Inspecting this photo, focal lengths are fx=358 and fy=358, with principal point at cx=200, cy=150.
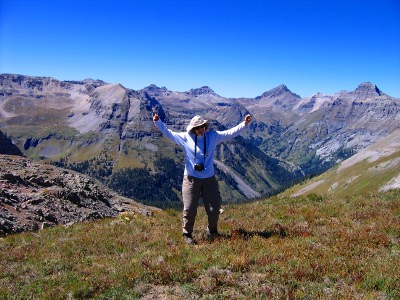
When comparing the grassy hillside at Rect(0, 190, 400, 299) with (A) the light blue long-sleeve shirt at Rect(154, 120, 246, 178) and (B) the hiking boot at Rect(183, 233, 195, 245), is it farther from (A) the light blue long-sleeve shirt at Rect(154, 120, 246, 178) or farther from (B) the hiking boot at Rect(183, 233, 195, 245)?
(A) the light blue long-sleeve shirt at Rect(154, 120, 246, 178)

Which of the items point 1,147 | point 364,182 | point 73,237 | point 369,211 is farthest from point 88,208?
point 364,182

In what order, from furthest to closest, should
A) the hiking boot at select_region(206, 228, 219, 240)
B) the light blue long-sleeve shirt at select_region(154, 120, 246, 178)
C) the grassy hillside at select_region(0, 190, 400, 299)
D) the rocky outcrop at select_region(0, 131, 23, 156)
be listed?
the rocky outcrop at select_region(0, 131, 23, 156)
the hiking boot at select_region(206, 228, 219, 240)
the light blue long-sleeve shirt at select_region(154, 120, 246, 178)
the grassy hillside at select_region(0, 190, 400, 299)

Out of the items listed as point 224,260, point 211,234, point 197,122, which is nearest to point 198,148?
point 197,122

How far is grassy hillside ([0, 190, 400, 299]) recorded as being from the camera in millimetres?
8547

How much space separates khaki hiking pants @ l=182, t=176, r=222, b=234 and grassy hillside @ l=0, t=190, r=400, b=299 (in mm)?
934

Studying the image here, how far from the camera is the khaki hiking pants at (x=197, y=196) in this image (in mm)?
12852

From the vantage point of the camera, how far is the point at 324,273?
9156 mm

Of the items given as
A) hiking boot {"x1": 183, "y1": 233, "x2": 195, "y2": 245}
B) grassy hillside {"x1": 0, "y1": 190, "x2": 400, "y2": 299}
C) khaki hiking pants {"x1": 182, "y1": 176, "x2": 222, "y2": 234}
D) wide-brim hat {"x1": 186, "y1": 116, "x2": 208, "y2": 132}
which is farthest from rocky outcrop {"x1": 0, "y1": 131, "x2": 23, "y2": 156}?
wide-brim hat {"x1": 186, "y1": 116, "x2": 208, "y2": 132}

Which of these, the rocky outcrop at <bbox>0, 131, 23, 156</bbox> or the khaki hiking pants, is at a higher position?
the rocky outcrop at <bbox>0, 131, 23, 156</bbox>

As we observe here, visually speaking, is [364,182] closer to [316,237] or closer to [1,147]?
[1,147]

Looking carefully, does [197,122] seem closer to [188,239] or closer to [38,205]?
[188,239]

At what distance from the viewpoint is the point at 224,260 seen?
33.2ft

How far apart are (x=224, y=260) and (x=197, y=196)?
3.31m

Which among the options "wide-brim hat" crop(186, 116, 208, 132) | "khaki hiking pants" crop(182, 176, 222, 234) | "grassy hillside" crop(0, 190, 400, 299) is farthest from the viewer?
"khaki hiking pants" crop(182, 176, 222, 234)
